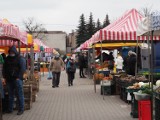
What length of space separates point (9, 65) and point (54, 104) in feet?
10.2

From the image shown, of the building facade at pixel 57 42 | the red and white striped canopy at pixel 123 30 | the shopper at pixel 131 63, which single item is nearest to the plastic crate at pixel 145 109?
the red and white striped canopy at pixel 123 30

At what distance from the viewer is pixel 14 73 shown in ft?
35.5

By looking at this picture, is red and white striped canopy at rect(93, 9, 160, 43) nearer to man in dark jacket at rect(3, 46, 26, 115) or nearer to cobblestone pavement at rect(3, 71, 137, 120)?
cobblestone pavement at rect(3, 71, 137, 120)

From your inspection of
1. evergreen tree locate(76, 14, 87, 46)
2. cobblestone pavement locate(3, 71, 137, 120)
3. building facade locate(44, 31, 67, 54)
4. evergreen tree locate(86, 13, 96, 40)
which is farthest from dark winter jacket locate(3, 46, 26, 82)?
building facade locate(44, 31, 67, 54)

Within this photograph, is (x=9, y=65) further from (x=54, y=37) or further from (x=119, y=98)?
(x=54, y=37)

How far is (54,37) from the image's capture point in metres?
96.2

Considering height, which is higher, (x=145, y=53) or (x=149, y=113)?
(x=145, y=53)

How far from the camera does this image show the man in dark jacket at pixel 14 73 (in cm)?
1079

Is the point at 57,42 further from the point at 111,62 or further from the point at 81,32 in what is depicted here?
the point at 111,62

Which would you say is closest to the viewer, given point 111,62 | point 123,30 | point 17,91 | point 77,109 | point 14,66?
point 14,66

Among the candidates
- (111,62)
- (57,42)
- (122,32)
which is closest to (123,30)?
(122,32)

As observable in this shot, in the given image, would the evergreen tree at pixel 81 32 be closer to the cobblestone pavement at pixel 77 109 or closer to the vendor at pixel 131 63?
the vendor at pixel 131 63

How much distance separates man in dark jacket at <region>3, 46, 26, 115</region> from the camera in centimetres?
1079

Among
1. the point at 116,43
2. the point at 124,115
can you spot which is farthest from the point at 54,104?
the point at 116,43
